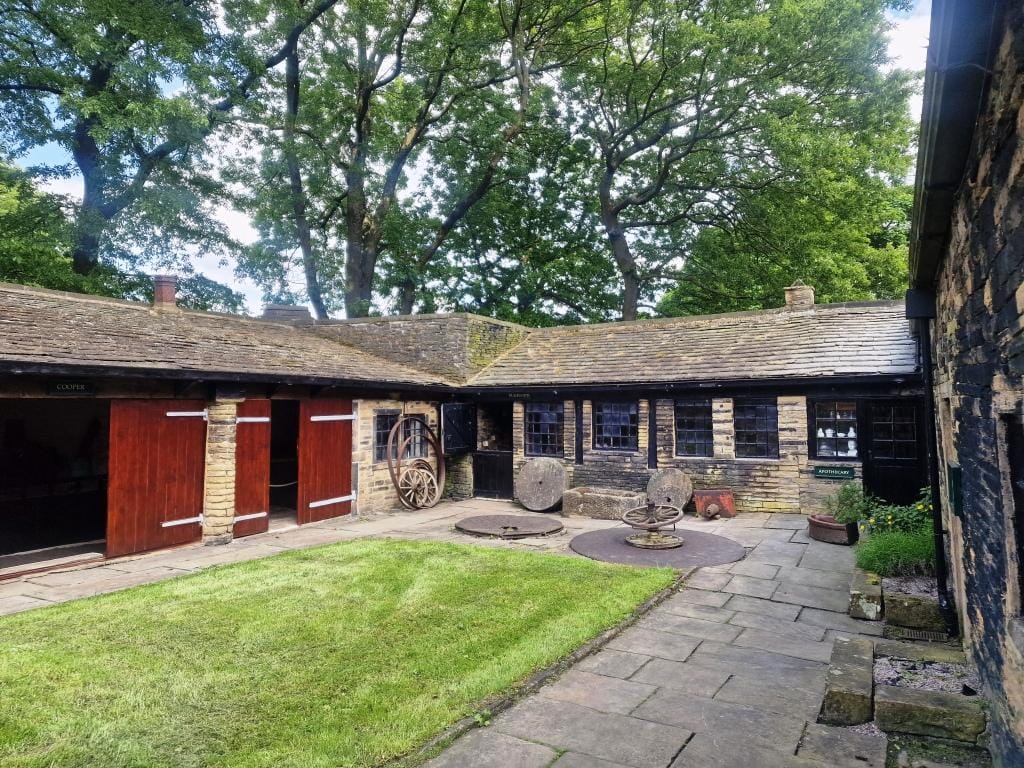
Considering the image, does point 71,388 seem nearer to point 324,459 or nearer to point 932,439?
point 324,459

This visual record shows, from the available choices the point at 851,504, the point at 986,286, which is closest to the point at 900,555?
the point at 851,504

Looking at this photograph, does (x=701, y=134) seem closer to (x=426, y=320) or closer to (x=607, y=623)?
(x=426, y=320)

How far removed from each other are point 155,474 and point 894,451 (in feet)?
42.6

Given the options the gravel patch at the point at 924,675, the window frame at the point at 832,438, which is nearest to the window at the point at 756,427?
the window frame at the point at 832,438

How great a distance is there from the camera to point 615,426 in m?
14.5

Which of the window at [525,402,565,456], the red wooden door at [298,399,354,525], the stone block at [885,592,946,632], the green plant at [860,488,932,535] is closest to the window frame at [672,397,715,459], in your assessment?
the window at [525,402,565,456]

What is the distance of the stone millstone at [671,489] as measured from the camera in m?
12.9

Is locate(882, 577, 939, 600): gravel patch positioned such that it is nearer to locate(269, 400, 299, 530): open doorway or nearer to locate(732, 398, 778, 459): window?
locate(732, 398, 778, 459): window

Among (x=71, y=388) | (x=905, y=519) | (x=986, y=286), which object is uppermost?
(x=986, y=286)

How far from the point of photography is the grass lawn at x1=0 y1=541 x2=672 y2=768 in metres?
3.98

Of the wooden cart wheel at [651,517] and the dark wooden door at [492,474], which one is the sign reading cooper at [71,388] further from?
the dark wooden door at [492,474]

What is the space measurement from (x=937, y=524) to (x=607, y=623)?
3.38 metres

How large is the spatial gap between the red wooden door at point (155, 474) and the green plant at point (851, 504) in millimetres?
10720

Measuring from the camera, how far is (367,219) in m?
24.0
